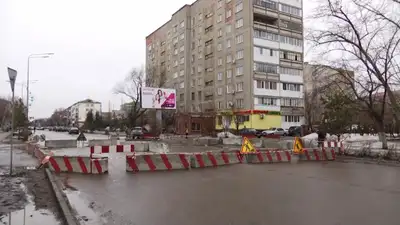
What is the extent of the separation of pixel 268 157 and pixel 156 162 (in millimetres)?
6321

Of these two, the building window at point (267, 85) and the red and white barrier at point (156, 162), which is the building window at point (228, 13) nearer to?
the building window at point (267, 85)

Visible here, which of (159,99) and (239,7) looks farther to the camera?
(239,7)

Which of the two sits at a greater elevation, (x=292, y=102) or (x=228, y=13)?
(x=228, y=13)

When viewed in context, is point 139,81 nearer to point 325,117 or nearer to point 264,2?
point 264,2

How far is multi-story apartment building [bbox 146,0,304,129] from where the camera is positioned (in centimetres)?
6506

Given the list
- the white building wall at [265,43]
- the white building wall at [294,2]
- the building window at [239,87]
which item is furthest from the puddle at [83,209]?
the white building wall at [294,2]

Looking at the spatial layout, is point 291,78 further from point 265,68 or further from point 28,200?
point 28,200

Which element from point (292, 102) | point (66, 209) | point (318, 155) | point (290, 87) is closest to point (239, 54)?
point (290, 87)

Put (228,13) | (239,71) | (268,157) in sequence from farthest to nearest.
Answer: (228,13)
(239,71)
(268,157)

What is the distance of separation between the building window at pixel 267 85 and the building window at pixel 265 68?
1941 mm

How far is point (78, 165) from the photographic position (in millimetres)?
14461

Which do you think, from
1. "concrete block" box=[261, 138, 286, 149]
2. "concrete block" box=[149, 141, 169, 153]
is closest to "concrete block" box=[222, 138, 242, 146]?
"concrete block" box=[261, 138, 286, 149]

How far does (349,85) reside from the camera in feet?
80.9

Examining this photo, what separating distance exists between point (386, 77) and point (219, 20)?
5367 cm
